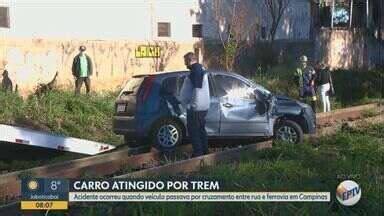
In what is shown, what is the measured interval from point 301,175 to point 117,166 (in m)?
3.44

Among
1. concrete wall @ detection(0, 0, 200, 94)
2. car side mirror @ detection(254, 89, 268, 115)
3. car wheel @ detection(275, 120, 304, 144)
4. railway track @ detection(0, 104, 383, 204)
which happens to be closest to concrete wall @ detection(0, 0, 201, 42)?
concrete wall @ detection(0, 0, 200, 94)

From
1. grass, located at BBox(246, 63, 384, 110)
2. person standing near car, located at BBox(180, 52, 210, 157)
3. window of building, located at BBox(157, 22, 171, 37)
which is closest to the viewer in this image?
person standing near car, located at BBox(180, 52, 210, 157)

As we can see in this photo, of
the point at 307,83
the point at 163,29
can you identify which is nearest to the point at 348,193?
the point at 307,83

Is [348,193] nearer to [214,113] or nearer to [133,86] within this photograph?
[214,113]

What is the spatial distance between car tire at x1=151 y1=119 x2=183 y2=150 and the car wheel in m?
1.91

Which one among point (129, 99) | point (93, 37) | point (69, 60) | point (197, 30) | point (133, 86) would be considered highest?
point (197, 30)

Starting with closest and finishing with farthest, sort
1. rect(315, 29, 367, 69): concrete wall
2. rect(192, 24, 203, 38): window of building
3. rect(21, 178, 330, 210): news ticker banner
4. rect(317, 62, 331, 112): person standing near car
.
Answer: rect(21, 178, 330, 210): news ticker banner
rect(317, 62, 331, 112): person standing near car
rect(192, 24, 203, 38): window of building
rect(315, 29, 367, 69): concrete wall

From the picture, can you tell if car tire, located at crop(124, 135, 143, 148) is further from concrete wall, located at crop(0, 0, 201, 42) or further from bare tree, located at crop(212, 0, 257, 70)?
Answer: bare tree, located at crop(212, 0, 257, 70)

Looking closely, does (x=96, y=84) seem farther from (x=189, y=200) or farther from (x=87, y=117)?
(x=189, y=200)

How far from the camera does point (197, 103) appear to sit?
10938 mm

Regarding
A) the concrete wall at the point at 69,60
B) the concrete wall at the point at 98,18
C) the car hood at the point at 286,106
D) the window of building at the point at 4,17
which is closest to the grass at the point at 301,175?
the car hood at the point at 286,106

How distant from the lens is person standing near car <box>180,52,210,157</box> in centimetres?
1091

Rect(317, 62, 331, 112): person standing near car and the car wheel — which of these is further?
Rect(317, 62, 331, 112): person standing near car

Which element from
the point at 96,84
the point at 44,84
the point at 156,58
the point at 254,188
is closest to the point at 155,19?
the point at 156,58
